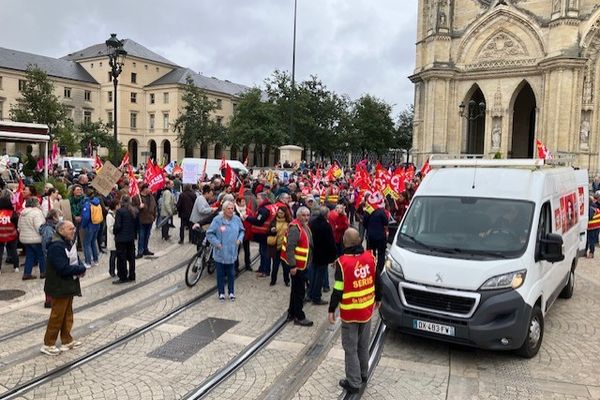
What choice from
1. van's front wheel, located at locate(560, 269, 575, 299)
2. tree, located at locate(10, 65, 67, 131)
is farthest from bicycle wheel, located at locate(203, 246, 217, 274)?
tree, located at locate(10, 65, 67, 131)

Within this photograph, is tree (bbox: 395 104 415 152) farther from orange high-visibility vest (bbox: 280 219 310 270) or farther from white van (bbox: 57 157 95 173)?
orange high-visibility vest (bbox: 280 219 310 270)

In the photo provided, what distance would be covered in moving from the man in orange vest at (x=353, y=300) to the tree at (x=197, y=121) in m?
59.4

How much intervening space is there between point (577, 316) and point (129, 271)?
8.80 m

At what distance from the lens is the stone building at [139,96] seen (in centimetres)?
7262

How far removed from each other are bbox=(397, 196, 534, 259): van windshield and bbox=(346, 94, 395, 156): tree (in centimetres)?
5144

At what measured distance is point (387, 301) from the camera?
7.45 meters

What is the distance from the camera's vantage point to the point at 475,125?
44.2 metres

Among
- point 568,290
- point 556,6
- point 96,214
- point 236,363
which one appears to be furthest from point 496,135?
point 236,363

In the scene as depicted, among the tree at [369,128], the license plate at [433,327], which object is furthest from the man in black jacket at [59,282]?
the tree at [369,128]

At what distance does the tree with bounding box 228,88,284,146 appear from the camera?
5691cm

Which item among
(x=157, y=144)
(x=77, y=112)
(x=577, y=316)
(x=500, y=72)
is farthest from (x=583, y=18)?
(x=77, y=112)

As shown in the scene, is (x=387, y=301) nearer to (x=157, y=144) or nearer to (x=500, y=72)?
(x=500, y=72)

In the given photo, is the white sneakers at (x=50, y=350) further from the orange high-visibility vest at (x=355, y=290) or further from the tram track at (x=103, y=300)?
the orange high-visibility vest at (x=355, y=290)

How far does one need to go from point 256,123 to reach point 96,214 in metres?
47.6
